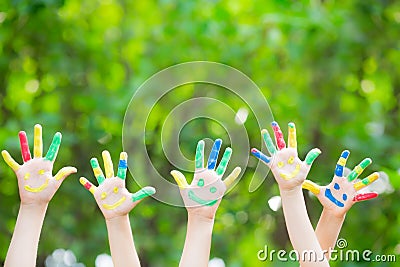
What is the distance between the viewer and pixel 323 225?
3.87 feet

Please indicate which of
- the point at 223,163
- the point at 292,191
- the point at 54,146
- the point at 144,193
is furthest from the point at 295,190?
the point at 54,146

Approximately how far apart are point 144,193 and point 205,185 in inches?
3.6

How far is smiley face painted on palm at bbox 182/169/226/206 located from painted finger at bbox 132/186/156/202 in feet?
0.17

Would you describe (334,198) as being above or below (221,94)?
below

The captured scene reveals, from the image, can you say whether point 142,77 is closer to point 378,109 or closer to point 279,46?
point 279,46

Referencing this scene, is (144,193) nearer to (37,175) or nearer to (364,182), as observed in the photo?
(37,175)

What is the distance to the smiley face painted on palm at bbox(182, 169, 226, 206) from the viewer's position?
1097mm

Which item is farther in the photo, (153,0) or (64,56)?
(153,0)

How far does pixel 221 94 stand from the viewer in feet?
6.88

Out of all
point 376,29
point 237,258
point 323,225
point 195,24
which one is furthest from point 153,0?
point 323,225

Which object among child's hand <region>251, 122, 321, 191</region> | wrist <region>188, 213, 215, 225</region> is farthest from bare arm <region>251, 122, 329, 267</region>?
wrist <region>188, 213, 215, 225</region>

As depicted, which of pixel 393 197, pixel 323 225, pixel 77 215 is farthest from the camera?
pixel 77 215

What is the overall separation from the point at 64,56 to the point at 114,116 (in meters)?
0.22

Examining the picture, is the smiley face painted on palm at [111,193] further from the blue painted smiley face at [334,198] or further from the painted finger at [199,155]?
the blue painted smiley face at [334,198]
